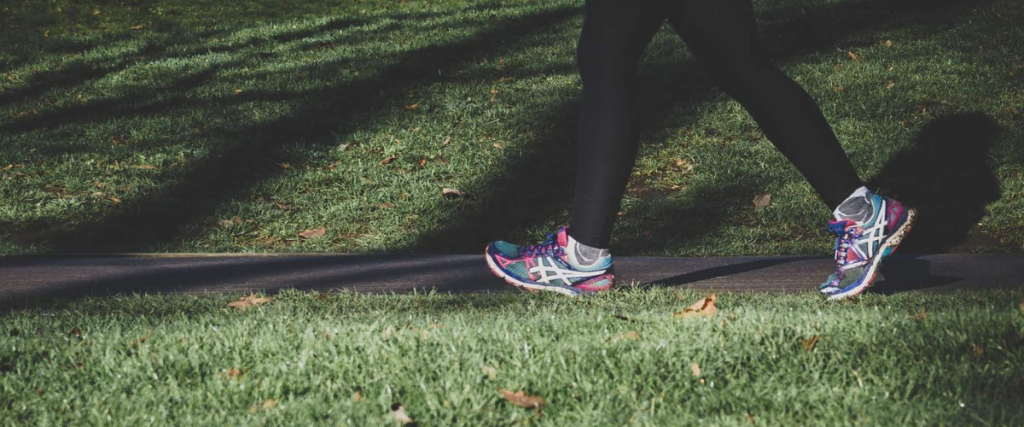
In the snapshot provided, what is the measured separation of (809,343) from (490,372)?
2.67 ft

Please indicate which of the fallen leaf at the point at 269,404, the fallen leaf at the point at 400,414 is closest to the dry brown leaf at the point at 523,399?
the fallen leaf at the point at 400,414

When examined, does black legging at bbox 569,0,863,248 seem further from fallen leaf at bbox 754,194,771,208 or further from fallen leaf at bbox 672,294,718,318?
fallen leaf at bbox 754,194,771,208

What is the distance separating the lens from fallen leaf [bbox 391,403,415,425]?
206 cm

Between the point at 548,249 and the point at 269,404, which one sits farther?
the point at 548,249

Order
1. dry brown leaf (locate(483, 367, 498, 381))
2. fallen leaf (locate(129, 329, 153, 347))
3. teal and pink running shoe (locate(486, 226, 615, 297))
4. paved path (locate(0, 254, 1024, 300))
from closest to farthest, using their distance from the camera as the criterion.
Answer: dry brown leaf (locate(483, 367, 498, 381)) < fallen leaf (locate(129, 329, 153, 347)) < teal and pink running shoe (locate(486, 226, 615, 297)) < paved path (locate(0, 254, 1024, 300))

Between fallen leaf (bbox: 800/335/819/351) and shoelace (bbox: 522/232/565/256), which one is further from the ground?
shoelace (bbox: 522/232/565/256)

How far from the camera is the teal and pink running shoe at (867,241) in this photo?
295 cm

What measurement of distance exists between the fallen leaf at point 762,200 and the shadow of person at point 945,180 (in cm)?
64

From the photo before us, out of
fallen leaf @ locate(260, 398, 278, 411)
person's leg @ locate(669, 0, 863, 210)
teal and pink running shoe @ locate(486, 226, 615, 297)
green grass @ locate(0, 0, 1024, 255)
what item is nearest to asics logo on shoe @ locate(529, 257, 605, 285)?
teal and pink running shoe @ locate(486, 226, 615, 297)

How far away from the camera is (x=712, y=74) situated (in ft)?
9.71

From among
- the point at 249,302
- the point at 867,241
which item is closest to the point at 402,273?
the point at 249,302

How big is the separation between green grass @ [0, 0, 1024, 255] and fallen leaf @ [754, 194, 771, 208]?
7 cm

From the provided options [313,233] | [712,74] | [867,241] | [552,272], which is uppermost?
[712,74]

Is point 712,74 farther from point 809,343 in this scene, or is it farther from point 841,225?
point 809,343
